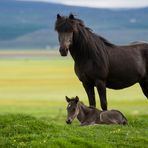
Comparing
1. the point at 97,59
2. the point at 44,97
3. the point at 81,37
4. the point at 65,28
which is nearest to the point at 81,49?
the point at 81,37

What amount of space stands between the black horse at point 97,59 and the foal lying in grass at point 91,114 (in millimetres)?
521

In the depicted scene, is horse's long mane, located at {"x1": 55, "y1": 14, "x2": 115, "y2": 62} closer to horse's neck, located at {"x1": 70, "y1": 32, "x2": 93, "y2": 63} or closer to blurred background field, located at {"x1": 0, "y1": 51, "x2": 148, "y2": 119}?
horse's neck, located at {"x1": 70, "y1": 32, "x2": 93, "y2": 63}

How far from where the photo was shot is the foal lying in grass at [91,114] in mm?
13930

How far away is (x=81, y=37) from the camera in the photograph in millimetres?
14156

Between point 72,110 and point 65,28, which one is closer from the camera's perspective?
point 65,28

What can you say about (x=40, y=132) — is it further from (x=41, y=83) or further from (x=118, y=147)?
(x=41, y=83)

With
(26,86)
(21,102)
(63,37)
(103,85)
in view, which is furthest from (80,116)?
(26,86)

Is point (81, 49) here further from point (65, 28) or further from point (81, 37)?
point (65, 28)

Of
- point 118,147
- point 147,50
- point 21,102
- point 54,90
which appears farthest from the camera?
point 54,90

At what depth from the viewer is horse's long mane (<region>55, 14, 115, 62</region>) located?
1376 centimetres

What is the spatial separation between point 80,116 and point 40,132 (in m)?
2.49

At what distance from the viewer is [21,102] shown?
38750mm

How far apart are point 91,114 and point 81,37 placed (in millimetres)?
1733

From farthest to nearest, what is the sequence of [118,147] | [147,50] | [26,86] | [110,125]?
[26,86] < [147,50] < [110,125] < [118,147]
